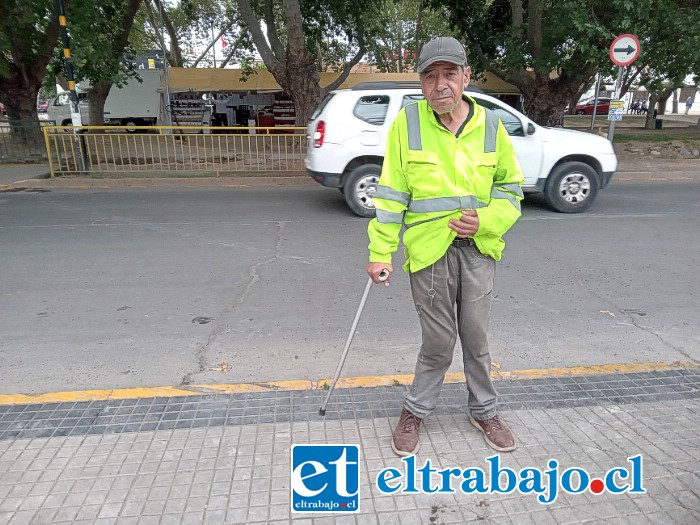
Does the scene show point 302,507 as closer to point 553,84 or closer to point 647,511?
point 647,511

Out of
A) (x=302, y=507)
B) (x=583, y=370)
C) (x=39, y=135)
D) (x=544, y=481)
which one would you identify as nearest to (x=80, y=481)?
(x=302, y=507)

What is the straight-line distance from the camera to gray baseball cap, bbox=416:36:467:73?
229cm

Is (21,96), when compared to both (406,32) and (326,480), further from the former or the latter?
(406,32)

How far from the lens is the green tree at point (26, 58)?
12.5 meters

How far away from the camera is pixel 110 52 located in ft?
45.4

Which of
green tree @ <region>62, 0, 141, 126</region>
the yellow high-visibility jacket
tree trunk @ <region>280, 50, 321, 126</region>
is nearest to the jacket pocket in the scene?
the yellow high-visibility jacket

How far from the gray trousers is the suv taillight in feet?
18.3

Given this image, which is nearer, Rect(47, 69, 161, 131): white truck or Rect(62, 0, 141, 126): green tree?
Rect(62, 0, 141, 126): green tree

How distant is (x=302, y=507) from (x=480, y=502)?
0.81m

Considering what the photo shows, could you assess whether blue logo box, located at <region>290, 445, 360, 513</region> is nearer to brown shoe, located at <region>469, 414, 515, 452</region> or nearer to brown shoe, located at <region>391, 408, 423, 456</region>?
brown shoe, located at <region>391, 408, 423, 456</region>

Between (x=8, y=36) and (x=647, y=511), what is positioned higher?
(x=8, y=36)

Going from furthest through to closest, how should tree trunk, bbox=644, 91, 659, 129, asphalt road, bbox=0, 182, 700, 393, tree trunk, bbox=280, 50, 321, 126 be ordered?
tree trunk, bbox=644, 91, 659, 129 < tree trunk, bbox=280, 50, 321, 126 < asphalt road, bbox=0, 182, 700, 393

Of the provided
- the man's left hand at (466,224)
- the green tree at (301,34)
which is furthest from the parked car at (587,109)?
the man's left hand at (466,224)

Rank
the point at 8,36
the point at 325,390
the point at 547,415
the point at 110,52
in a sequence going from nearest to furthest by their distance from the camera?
the point at 547,415 → the point at 325,390 → the point at 8,36 → the point at 110,52
